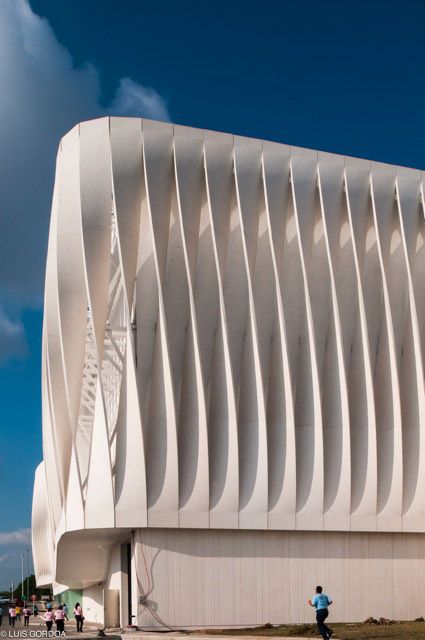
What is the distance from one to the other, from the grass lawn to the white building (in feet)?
6.58

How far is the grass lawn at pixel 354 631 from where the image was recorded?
28109mm

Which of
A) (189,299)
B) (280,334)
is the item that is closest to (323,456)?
(280,334)

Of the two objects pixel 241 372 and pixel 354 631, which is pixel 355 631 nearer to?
pixel 354 631

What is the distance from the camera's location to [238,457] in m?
34.9

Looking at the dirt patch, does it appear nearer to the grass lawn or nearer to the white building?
the grass lawn

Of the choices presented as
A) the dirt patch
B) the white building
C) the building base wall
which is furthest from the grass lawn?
the white building

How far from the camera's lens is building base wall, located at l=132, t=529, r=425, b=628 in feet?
111

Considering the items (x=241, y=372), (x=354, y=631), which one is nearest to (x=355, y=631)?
(x=354, y=631)

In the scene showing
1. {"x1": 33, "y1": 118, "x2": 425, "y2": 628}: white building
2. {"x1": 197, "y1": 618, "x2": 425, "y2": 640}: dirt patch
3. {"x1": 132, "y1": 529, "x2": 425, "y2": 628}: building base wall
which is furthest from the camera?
{"x1": 33, "y1": 118, "x2": 425, "y2": 628}: white building

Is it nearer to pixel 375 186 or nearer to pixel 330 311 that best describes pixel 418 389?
pixel 330 311

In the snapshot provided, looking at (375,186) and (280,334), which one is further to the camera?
(375,186)

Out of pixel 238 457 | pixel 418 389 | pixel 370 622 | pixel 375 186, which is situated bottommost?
pixel 370 622

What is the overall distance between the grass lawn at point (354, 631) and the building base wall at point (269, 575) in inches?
49.0

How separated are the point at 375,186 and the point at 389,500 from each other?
42.5 ft
